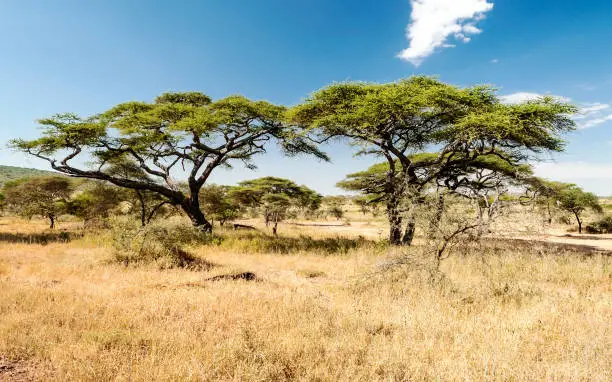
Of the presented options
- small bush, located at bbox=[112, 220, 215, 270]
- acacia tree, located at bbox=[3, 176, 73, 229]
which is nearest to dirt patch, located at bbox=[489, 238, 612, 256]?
small bush, located at bbox=[112, 220, 215, 270]

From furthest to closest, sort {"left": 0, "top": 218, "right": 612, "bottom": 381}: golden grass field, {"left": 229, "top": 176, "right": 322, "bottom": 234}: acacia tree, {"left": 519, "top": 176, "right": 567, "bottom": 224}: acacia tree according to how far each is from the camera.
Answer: {"left": 229, "top": 176, "right": 322, "bottom": 234}: acacia tree
{"left": 519, "top": 176, "right": 567, "bottom": 224}: acacia tree
{"left": 0, "top": 218, "right": 612, "bottom": 381}: golden grass field

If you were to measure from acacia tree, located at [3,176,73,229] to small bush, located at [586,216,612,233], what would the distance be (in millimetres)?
52764

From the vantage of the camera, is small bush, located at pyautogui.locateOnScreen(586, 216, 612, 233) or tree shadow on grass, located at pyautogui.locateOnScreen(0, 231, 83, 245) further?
small bush, located at pyautogui.locateOnScreen(586, 216, 612, 233)

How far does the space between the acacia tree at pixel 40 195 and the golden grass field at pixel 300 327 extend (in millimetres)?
21120

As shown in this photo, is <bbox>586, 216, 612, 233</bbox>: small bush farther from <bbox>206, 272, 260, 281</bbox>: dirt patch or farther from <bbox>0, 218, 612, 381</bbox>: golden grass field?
<bbox>206, 272, 260, 281</bbox>: dirt patch

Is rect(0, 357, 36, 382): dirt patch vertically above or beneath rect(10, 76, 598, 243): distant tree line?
beneath

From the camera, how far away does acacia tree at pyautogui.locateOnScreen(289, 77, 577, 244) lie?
13.1 m

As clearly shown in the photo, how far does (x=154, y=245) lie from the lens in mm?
10367

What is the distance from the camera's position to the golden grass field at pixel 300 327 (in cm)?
345

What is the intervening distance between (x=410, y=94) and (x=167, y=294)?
483 inches

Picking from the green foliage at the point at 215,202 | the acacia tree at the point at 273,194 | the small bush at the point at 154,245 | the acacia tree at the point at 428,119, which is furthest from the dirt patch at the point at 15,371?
the green foliage at the point at 215,202

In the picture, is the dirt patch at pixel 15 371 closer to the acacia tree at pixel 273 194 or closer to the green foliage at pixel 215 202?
the acacia tree at pixel 273 194

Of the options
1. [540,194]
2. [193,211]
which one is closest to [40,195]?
[193,211]

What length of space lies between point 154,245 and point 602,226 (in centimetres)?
4462
